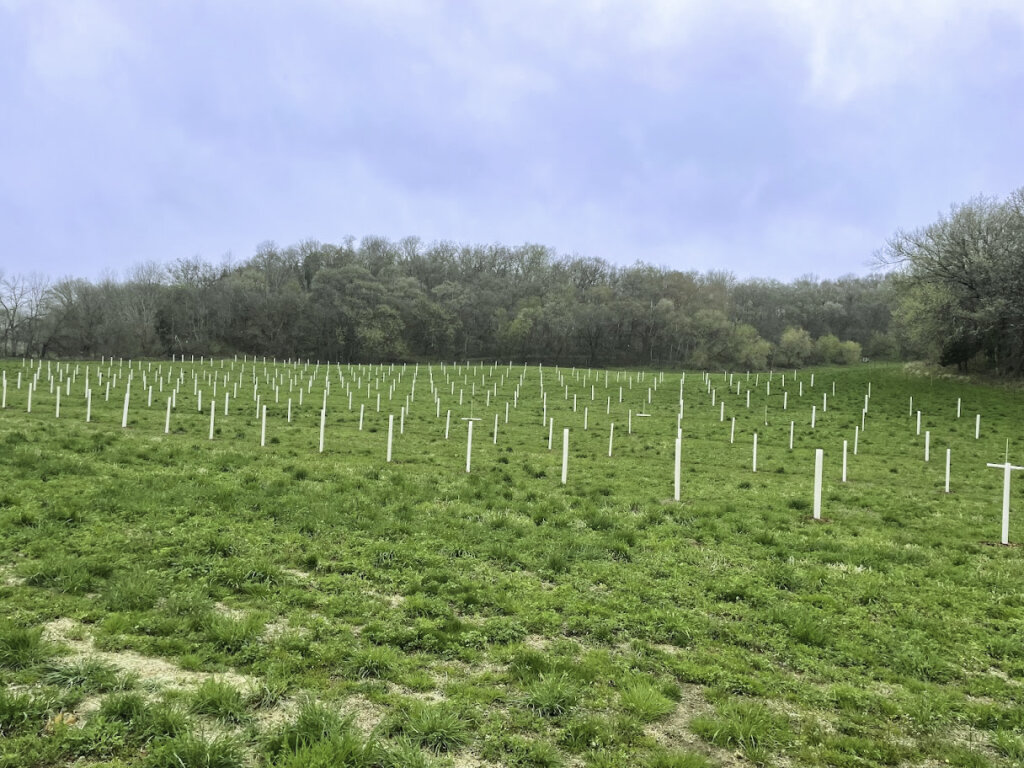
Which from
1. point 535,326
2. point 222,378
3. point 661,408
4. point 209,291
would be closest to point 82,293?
point 209,291

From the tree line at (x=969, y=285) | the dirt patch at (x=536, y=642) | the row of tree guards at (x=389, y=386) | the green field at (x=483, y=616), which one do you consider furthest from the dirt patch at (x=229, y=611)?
the tree line at (x=969, y=285)

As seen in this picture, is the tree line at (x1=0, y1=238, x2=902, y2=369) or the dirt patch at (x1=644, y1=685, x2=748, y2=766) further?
the tree line at (x1=0, y1=238, x2=902, y2=369)

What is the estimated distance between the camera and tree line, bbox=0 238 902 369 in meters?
70.1

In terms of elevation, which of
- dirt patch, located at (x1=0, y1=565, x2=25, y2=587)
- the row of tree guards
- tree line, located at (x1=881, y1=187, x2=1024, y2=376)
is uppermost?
tree line, located at (x1=881, y1=187, x2=1024, y2=376)

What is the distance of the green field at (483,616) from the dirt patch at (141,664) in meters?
0.03

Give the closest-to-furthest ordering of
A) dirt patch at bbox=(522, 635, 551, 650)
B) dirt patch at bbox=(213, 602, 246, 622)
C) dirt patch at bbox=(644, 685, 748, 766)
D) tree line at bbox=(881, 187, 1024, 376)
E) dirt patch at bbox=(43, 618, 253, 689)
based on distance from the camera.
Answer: dirt patch at bbox=(644, 685, 748, 766) → dirt patch at bbox=(43, 618, 253, 689) → dirt patch at bbox=(522, 635, 551, 650) → dirt patch at bbox=(213, 602, 246, 622) → tree line at bbox=(881, 187, 1024, 376)

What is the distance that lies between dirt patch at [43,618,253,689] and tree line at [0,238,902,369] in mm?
68663

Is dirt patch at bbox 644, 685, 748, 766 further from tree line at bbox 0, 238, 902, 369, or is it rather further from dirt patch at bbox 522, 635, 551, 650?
tree line at bbox 0, 238, 902, 369

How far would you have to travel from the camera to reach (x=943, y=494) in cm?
1282

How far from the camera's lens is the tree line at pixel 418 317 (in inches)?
2758

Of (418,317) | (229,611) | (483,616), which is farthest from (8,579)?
(418,317)

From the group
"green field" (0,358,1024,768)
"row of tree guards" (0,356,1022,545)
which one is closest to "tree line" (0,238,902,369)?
"row of tree guards" (0,356,1022,545)

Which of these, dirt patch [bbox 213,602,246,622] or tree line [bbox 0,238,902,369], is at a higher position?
tree line [bbox 0,238,902,369]

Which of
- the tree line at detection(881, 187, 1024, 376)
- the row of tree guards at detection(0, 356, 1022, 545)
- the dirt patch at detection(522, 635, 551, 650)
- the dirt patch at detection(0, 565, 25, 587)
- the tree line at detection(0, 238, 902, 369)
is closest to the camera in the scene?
the dirt patch at detection(522, 635, 551, 650)
